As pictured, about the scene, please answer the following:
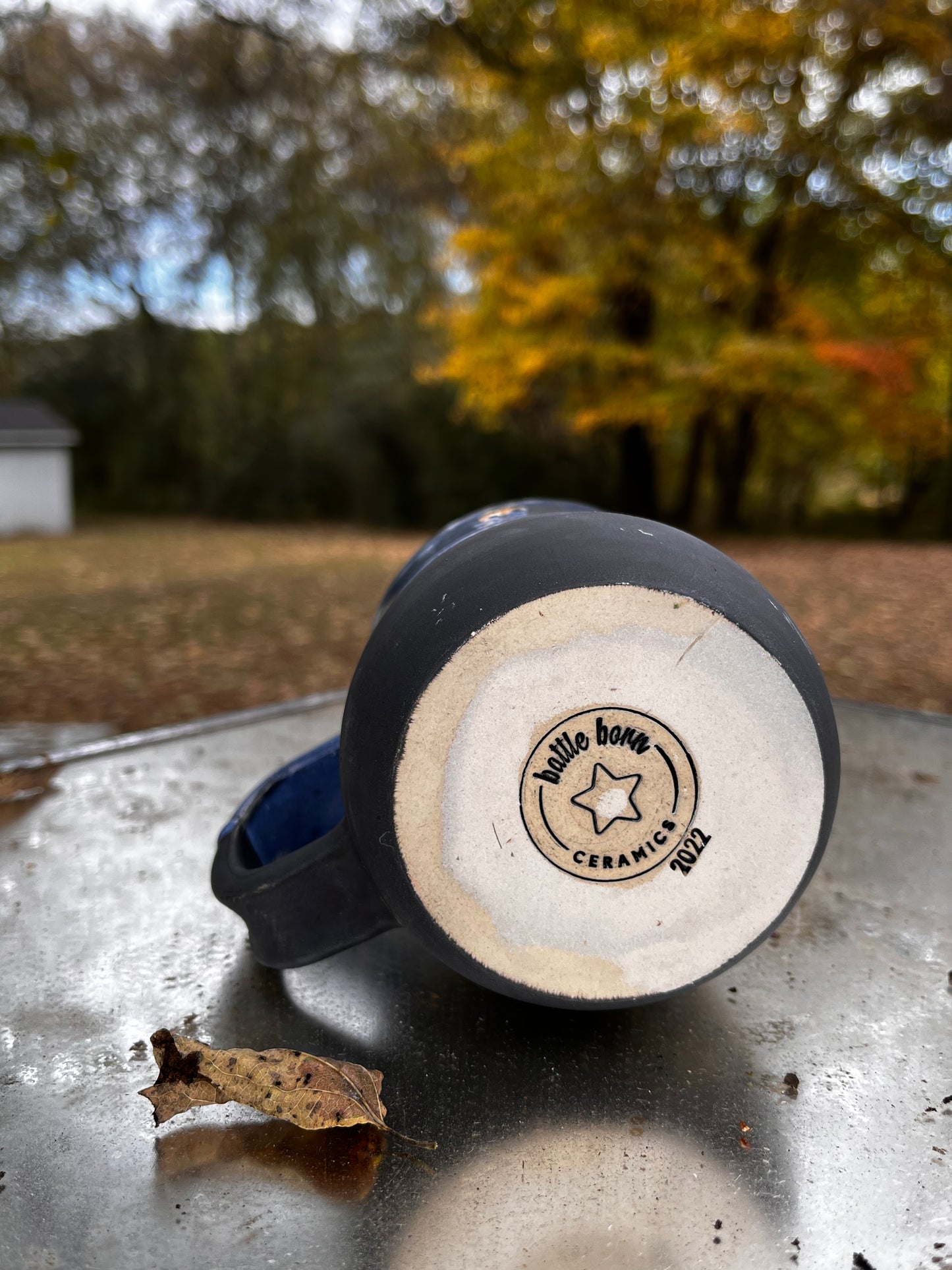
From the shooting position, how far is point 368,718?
155 cm

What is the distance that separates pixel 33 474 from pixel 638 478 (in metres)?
8.75

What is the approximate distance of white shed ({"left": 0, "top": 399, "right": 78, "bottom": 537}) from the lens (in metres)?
13.9

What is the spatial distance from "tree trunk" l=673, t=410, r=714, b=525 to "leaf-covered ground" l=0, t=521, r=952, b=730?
221 cm

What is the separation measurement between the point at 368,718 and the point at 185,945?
0.83 metres

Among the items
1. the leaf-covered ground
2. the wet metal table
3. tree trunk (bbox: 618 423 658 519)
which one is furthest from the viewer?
tree trunk (bbox: 618 423 658 519)

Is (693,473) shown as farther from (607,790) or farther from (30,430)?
(607,790)

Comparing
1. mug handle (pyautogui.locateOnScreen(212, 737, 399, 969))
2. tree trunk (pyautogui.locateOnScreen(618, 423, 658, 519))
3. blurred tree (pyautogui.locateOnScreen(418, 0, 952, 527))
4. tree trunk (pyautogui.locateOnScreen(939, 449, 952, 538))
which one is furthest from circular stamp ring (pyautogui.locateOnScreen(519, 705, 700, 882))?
tree trunk (pyautogui.locateOnScreen(939, 449, 952, 538))

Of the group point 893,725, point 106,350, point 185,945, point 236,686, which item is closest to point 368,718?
point 185,945

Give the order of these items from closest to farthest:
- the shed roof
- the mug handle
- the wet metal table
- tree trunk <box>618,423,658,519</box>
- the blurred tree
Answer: the wet metal table
the mug handle
the blurred tree
tree trunk <box>618,423,658,519</box>
the shed roof

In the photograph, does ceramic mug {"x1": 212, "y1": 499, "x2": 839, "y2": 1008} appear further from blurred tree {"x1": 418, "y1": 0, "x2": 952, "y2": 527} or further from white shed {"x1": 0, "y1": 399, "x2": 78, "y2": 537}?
white shed {"x1": 0, "y1": 399, "x2": 78, "y2": 537}

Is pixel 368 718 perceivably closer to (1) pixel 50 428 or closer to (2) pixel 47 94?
(1) pixel 50 428

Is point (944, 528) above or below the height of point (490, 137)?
below

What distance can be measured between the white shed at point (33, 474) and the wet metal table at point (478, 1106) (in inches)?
514

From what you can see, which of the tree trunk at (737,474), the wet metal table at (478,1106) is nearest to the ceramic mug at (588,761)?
the wet metal table at (478,1106)
